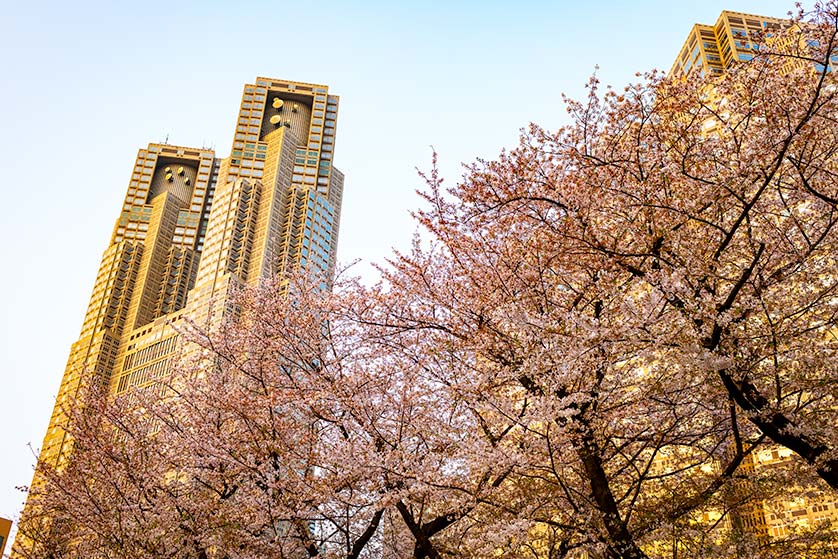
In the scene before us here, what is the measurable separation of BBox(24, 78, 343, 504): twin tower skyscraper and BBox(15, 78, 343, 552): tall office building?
0.64 ft

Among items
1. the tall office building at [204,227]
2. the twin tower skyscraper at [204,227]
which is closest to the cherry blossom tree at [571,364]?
the twin tower skyscraper at [204,227]

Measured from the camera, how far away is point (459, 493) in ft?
30.2

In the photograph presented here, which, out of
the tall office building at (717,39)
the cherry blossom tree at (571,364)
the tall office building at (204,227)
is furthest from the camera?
the tall office building at (204,227)

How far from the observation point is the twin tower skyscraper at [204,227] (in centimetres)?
8444

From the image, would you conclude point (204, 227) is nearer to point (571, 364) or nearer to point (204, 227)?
point (204, 227)

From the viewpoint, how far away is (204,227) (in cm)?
11281

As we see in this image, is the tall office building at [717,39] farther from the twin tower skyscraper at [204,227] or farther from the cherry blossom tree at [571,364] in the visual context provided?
the cherry blossom tree at [571,364]

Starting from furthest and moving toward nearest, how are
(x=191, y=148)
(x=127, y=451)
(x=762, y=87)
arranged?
(x=191, y=148)
(x=127, y=451)
(x=762, y=87)

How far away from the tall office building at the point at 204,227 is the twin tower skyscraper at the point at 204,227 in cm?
19

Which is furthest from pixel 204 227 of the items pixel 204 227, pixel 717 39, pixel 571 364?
pixel 571 364

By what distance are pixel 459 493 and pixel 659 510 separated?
302 centimetres

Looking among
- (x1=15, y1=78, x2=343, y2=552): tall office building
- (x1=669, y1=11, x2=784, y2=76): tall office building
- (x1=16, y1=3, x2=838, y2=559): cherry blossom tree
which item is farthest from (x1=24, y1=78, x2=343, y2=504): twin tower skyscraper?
(x1=16, y1=3, x2=838, y2=559): cherry blossom tree

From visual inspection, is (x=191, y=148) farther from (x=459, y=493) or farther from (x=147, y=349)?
(x=459, y=493)

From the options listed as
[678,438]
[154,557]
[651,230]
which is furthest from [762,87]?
[154,557]
